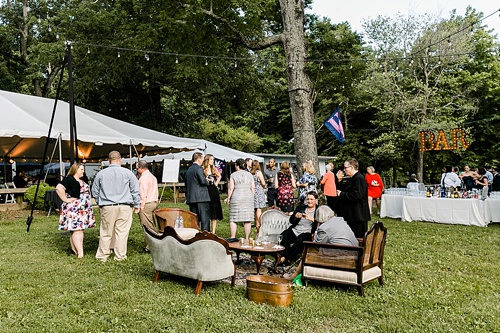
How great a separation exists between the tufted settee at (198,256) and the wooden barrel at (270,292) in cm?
48

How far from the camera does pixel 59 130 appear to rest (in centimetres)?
1202

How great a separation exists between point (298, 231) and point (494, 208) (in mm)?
7135

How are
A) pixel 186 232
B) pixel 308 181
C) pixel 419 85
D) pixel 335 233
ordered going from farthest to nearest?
pixel 419 85, pixel 308 181, pixel 186 232, pixel 335 233

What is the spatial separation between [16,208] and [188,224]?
9181 mm

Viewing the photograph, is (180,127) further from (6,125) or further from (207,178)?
(207,178)

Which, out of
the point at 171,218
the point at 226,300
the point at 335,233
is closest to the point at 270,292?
the point at 226,300

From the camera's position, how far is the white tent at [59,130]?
11789 millimetres

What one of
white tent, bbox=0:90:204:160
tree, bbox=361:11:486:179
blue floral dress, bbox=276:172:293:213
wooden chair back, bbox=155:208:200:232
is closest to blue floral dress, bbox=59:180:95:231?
wooden chair back, bbox=155:208:200:232

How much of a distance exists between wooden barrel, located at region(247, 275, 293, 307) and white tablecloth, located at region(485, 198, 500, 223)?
27.4ft

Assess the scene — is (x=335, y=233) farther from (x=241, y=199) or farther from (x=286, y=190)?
(x=286, y=190)

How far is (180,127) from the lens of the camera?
25281 mm

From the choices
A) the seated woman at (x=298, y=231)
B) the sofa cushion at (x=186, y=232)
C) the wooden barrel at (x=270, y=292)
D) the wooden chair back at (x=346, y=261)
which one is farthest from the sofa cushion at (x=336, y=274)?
the sofa cushion at (x=186, y=232)

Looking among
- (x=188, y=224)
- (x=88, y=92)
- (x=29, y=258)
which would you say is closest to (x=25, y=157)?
(x=88, y=92)

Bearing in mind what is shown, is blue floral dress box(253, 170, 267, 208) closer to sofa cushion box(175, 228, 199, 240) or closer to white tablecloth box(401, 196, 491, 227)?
sofa cushion box(175, 228, 199, 240)
